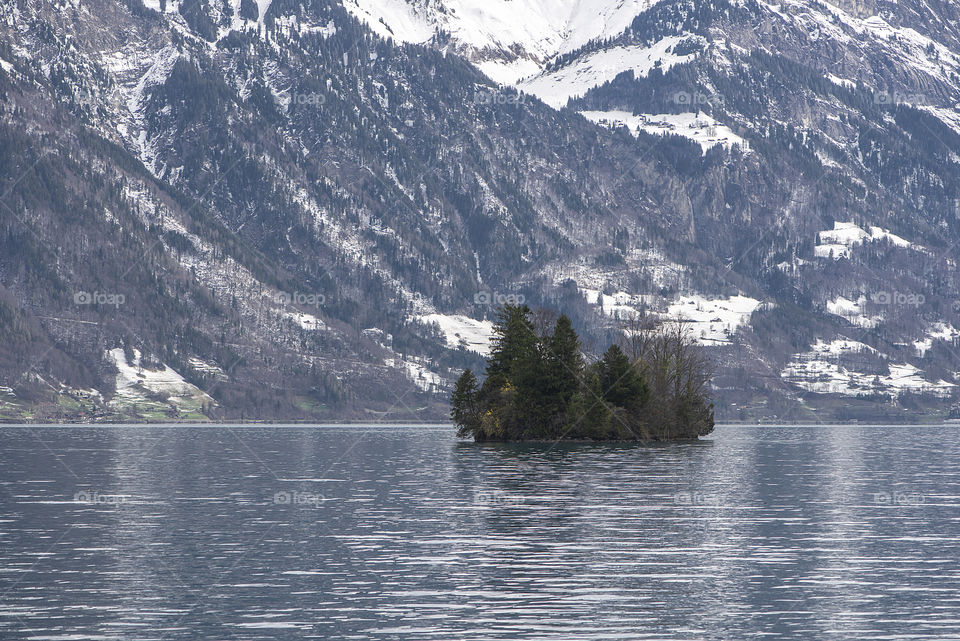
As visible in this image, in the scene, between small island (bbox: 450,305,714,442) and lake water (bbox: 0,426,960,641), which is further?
small island (bbox: 450,305,714,442)

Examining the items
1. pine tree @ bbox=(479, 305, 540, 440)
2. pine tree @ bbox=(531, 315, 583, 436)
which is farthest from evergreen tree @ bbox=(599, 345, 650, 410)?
pine tree @ bbox=(479, 305, 540, 440)

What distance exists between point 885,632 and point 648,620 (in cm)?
830

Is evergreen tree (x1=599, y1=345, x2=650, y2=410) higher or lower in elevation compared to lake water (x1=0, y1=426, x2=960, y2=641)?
higher

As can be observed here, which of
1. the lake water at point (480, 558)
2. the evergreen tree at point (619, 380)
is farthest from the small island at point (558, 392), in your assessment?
the lake water at point (480, 558)

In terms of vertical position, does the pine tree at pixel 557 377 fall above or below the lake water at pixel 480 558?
above

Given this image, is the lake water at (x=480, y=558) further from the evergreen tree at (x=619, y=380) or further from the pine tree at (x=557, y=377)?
the evergreen tree at (x=619, y=380)

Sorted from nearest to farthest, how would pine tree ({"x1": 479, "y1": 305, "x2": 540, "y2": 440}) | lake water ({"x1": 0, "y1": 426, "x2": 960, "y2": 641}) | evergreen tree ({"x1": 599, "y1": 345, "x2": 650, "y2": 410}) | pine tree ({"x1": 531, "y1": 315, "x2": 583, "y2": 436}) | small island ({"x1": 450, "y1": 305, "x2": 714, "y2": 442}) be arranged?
lake water ({"x1": 0, "y1": 426, "x2": 960, "y2": 641})
pine tree ({"x1": 531, "y1": 315, "x2": 583, "y2": 436})
small island ({"x1": 450, "y1": 305, "x2": 714, "y2": 442})
evergreen tree ({"x1": 599, "y1": 345, "x2": 650, "y2": 410})
pine tree ({"x1": 479, "y1": 305, "x2": 540, "y2": 440})

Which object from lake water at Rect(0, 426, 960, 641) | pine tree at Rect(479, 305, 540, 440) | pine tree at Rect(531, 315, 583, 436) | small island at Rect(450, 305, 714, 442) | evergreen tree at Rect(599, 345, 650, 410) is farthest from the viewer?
pine tree at Rect(479, 305, 540, 440)

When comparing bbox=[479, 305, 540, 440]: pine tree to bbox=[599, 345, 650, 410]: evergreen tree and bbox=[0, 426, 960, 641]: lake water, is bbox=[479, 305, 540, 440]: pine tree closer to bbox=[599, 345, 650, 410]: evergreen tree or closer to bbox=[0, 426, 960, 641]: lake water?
bbox=[599, 345, 650, 410]: evergreen tree

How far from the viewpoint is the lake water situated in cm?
4653

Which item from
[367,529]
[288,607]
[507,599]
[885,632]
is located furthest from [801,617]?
[367,529]

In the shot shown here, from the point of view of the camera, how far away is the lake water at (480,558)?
46531mm

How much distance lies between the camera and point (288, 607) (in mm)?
49250

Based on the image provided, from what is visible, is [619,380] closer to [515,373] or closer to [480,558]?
[515,373]
